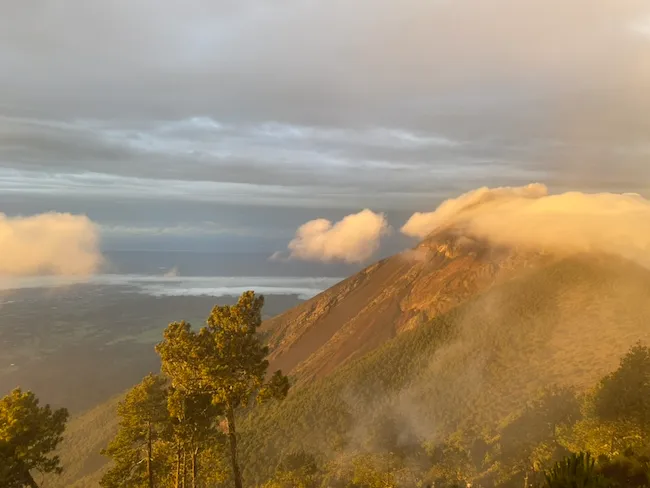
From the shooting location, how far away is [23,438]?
30.5 m

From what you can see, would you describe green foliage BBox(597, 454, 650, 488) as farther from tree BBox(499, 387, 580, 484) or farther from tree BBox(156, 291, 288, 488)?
tree BBox(499, 387, 580, 484)

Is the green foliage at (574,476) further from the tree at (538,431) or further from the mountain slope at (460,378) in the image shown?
the mountain slope at (460,378)

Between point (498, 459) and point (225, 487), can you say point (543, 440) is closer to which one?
point (498, 459)

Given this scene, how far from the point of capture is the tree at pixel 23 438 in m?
29.2

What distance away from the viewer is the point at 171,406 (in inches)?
1115

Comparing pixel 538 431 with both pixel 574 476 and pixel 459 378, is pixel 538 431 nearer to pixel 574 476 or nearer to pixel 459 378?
pixel 459 378

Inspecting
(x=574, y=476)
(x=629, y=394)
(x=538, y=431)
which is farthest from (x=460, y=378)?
(x=574, y=476)

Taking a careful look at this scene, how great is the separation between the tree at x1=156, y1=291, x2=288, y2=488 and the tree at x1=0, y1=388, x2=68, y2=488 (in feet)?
36.1

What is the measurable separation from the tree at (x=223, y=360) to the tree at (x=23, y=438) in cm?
1100

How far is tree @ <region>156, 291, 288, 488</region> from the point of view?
89.0 ft

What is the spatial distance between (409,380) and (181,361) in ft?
525

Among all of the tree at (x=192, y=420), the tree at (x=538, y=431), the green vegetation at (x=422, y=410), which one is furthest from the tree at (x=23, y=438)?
the tree at (x=538, y=431)

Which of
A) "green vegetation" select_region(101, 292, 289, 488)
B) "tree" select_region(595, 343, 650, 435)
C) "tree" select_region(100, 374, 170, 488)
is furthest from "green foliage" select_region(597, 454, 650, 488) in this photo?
"tree" select_region(100, 374, 170, 488)

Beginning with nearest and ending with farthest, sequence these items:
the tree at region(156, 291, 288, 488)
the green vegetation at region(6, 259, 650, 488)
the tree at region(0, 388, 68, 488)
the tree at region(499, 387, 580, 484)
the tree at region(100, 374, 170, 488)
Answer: the tree at region(156, 291, 288, 488), the green vegetation at region(6, 259, 650, 488), the tree at region(0, 388, 68, 488), the tree at region(100, 374, 170, 488), the tree at region(499, 387, 580, 484)
